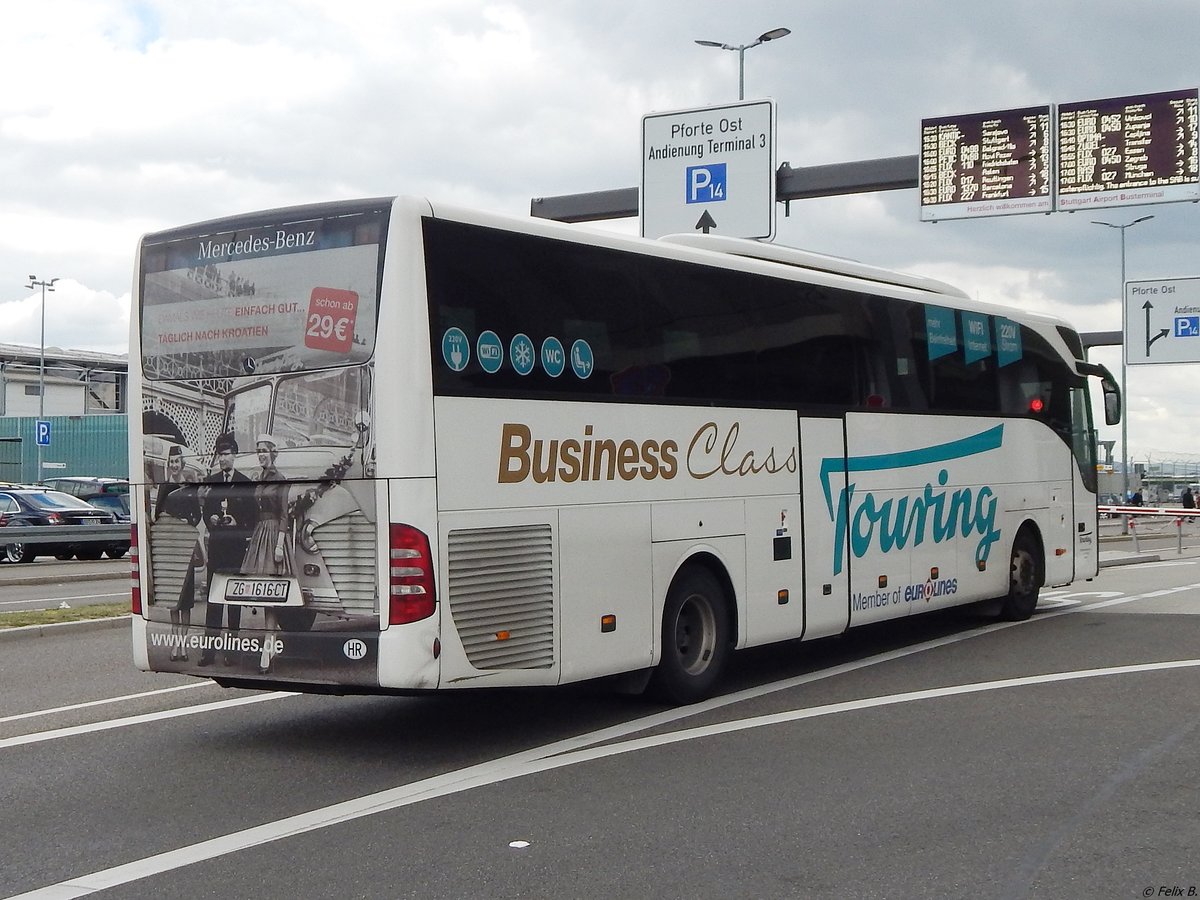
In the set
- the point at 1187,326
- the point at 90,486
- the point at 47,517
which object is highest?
the point at 1187,326

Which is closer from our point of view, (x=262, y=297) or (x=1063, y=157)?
(x=262, y=297)

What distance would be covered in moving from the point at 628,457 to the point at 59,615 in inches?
366

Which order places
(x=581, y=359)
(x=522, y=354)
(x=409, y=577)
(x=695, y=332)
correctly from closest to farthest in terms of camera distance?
(x=409, y=577) → (x=522, y=354) → (x=581, y=359) → (x=695, y=332)

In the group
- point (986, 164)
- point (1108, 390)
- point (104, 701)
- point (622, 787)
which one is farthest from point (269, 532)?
point (986, 164)

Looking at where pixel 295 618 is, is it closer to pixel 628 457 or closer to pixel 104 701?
pixel 628 457

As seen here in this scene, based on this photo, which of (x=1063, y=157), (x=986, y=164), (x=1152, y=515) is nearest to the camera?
(x=1063, y=157)

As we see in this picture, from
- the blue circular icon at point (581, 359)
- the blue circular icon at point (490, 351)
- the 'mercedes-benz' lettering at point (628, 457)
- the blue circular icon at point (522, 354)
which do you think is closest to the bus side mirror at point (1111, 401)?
the 'mercedes-benz' lettering at point (628, 457)

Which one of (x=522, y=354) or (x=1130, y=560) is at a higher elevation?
(x=522, y=354)

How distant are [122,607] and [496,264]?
1042 cm

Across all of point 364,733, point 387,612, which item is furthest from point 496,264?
point 364,733

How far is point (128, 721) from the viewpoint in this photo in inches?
388

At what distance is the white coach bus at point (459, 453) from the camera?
323 inches

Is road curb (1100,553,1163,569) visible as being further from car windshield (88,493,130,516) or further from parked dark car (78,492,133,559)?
car windshield (88,493,130,516)

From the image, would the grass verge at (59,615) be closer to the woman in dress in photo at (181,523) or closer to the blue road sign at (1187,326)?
the woman in dress in photo at (181,523)
